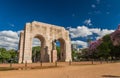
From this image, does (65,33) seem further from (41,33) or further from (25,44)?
(25,44)

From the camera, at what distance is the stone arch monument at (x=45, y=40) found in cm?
3984

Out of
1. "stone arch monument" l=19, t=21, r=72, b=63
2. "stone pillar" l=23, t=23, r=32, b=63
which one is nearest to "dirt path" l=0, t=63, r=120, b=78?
"stone pillar" l=23, t=23, r=32, b=63

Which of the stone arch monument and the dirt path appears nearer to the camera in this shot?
the dirt path

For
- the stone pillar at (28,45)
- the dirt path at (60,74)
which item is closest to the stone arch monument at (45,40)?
the stone pillar at (28,45)

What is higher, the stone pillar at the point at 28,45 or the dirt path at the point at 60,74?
the stone pillar at the point at 28,45

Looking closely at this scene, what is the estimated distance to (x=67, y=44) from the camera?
4853 centimetres

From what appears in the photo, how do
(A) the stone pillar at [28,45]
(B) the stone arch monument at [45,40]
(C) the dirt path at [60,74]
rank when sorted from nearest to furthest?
(C) the dirt path at [60,74] < (A) the stone pillar at [28,45] < (B) the stone arch monument at [45,40]

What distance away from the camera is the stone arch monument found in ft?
131

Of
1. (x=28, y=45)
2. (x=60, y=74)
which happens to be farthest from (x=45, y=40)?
(x=60, y=74)

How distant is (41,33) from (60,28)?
287 inches

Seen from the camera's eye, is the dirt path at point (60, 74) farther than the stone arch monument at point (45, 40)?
No

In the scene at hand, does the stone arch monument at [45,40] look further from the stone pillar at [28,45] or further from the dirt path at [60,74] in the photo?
the dirt path at [60,74]

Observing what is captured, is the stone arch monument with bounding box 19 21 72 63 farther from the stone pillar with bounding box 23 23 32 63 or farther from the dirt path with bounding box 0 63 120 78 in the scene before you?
the dirt path with bounding box 0 63 120 78

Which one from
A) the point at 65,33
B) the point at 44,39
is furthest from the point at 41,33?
the point at 65,33
